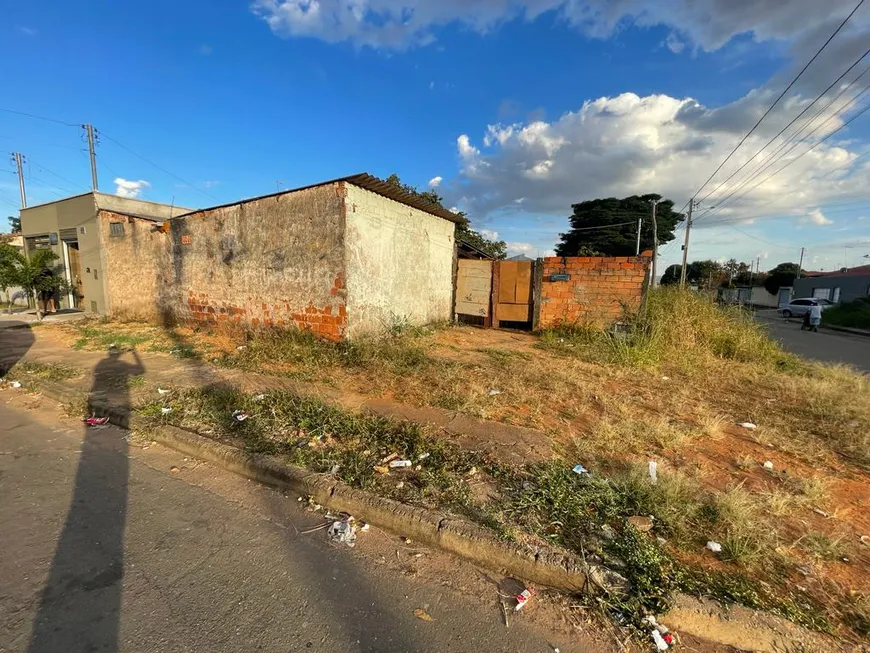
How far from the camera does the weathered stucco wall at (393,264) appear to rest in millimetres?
6414

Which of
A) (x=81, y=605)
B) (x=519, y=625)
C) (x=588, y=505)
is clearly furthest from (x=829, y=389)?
(x=81, y=605)

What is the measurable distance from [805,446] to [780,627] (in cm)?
240

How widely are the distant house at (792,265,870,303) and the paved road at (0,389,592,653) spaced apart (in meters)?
37.2

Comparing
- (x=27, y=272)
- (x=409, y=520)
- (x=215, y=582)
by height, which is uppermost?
(x=27, y=272)

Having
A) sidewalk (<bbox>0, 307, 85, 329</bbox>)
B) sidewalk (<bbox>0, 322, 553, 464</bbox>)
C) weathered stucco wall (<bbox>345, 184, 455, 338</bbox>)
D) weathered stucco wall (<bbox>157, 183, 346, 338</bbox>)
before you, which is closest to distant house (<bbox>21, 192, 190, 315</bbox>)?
sidewalk (<bbox>0, 307, 85, 329</bbox>)

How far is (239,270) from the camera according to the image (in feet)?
24.2

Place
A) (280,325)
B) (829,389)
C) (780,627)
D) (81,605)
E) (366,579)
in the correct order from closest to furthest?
(780,627) → (81,605) → (366,579) → (829,389) → (280,325)

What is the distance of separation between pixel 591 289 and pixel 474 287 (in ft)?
8.94

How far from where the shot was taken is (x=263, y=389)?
4.56 meters

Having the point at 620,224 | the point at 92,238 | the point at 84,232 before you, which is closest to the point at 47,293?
the point at 84,232

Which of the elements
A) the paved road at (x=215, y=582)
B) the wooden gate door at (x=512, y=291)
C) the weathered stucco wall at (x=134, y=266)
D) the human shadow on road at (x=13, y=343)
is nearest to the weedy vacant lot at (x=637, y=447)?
the paved road at (x=215, y=582)

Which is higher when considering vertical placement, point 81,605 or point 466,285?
point 466,285

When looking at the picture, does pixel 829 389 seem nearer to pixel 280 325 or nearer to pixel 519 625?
pixel 519 625

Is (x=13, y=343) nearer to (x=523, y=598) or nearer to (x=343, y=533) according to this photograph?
(x=343, y=533)
